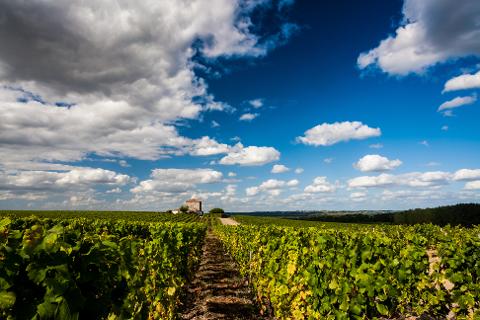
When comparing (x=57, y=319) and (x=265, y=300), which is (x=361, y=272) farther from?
(x=265, y=300)

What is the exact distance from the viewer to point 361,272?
516 centimetres

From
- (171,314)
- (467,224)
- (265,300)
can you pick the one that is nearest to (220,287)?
(265,300)

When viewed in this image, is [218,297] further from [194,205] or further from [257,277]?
[194,205]

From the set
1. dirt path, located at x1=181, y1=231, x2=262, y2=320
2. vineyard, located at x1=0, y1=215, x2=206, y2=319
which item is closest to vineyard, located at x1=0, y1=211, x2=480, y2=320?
vineyard, located at x1=0, y1=215, x2=206, y2=319

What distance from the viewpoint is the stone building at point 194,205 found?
14200 centimetres

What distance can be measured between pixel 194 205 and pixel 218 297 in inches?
5267

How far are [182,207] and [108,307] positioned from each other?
141 m

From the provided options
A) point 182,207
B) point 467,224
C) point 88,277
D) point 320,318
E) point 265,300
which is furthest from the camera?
point 182,207

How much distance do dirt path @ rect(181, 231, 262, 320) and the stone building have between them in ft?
418

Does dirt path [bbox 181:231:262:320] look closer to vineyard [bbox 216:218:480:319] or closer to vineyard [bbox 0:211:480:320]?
vineyard [bbox 0:211:480:320]

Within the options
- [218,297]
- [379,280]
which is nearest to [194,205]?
[218,297]

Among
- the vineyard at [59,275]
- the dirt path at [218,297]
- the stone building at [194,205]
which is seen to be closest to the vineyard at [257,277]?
the vineyard at [59,275]

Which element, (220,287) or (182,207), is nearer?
(220,287)

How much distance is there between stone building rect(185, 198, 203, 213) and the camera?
14200 centimetres
